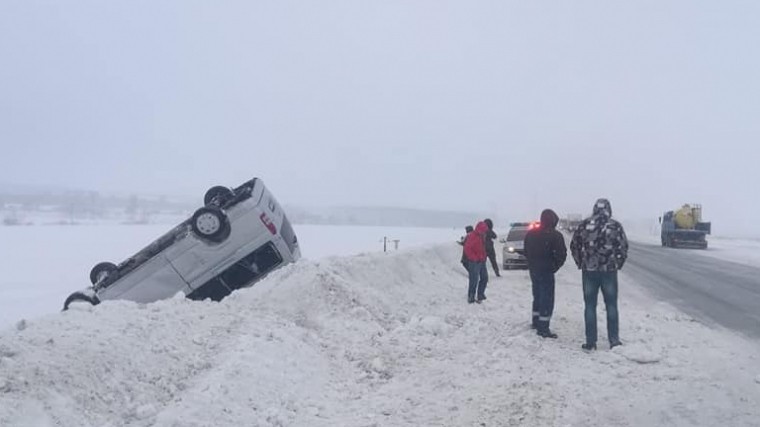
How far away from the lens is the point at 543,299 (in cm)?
858

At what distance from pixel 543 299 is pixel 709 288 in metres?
10.7

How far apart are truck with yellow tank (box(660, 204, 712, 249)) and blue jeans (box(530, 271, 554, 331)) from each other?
38144 mm

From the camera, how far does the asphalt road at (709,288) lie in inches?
453

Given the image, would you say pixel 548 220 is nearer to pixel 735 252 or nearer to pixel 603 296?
pixel 603 296

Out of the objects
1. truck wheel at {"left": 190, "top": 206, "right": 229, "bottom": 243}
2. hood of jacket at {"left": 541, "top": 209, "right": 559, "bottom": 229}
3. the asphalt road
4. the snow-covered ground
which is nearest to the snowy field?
truck wheel at {"left": 190, "top": 206, "right": 229, "bottom": 243}

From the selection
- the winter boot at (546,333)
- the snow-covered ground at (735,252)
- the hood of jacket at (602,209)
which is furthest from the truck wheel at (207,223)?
the snow-covered ground at (735,252)

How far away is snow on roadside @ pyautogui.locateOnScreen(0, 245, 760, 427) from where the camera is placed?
5.11 m

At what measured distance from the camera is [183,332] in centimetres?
695

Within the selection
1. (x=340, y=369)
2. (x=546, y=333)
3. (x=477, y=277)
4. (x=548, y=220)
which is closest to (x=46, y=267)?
(x=477, y=277)

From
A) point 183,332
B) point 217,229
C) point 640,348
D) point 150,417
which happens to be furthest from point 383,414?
point 217,229

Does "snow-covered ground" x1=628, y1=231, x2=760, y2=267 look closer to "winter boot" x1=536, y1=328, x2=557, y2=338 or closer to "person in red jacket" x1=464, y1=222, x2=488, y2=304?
"person in red jacket" x1=464, y1=222, x2=488, y2=304

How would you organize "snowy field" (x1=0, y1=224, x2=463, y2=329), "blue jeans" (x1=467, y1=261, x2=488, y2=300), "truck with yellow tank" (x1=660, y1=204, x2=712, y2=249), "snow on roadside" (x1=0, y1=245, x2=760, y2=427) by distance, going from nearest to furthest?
"snow on roadside" (x1=0, y1=245, x2=760, y2=427) → "blue jeans" (x1=467, y1=261, x2=488, y2=300) → "snowy field" (x1=0, y1=224, x2=463, y2=329) → "truck with yellow tank" (x1=660, y1=204, x2=712, y2=249)

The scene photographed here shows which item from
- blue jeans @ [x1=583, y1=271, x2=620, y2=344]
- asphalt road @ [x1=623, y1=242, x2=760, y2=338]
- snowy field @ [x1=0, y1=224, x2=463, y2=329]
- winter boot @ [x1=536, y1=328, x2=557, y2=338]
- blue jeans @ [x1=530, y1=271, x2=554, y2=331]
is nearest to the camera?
blue jeans @ [x1=583, y1=271, x2=620, y2=344]

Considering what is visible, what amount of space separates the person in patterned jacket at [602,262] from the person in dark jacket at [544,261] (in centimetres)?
61
